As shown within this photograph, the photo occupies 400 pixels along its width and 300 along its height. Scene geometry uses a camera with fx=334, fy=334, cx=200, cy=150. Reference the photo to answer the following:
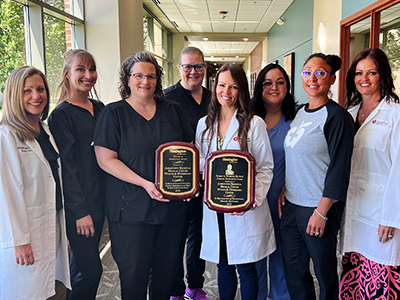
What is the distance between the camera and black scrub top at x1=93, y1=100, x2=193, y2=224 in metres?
1.68

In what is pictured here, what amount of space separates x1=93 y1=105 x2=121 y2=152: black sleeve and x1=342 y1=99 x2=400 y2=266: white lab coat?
1.27 metres

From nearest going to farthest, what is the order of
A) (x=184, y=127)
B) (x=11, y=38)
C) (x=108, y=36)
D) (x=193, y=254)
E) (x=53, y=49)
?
1. (x=184, y=127)
2. (x=193, y=254)
3. (x=11, y=38)
4. (x=53, y=49)
5. (x=108, y=36)

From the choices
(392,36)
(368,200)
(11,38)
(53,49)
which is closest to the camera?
(368,200)

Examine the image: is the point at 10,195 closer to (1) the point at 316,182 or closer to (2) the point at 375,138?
(1) the point at 316,182

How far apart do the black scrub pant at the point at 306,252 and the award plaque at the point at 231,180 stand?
0.32 meters

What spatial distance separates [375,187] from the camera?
5.70 ft

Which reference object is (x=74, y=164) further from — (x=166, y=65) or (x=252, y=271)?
(x=166, y=65)

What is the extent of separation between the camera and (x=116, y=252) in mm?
1751

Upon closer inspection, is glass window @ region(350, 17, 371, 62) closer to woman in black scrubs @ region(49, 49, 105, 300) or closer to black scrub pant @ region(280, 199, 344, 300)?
black scrub pant @ region(280, 199, 344, 300)

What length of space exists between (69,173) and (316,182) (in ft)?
4.26

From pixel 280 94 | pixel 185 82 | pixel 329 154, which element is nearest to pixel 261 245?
pixel 329 154

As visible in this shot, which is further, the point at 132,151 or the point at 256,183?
the point at 256,183

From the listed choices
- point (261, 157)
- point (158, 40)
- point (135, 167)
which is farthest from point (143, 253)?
point (158, 40)

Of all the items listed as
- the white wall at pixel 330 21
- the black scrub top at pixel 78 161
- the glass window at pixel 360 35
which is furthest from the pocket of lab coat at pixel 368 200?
the white wall at pixel 330 21
